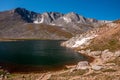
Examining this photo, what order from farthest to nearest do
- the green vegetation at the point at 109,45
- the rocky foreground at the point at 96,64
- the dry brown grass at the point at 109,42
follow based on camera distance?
the dry brown grass at the point at 109,42, the green vegetation at the point at 109,45, the rocky foreground at the point at 96,64

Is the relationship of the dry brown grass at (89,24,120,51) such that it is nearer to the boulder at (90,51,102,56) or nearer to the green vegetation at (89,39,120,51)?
the green vegetation at (89,39,120,51)

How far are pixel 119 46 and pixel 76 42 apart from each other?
219 feet

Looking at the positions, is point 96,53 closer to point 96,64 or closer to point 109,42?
point 109,42

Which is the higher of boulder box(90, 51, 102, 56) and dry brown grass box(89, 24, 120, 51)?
dry brown grass box(89, 24, 120, 51)

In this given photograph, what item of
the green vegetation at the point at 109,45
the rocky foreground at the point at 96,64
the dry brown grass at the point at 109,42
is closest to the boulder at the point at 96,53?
the rocky foreground at the point at 96,64

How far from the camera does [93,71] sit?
59500 mm

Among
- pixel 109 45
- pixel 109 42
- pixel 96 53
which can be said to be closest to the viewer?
pixel 96 53

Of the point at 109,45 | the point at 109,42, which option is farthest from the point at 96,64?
the point at 109,42

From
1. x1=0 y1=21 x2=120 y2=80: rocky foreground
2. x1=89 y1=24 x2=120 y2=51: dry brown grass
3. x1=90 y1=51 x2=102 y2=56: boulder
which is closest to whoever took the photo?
x1=0 y1=21 x2=120 y2=80: rocky foreground

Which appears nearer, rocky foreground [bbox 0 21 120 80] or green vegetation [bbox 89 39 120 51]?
rocky foreground [bbox 0 21 120 80]

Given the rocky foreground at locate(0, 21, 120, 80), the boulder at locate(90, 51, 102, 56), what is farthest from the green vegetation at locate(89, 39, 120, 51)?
the boulder at locate(90, 51, 102, 56)

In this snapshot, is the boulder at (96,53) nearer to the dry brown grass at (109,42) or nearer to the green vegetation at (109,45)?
the green vegetation at (109,45)

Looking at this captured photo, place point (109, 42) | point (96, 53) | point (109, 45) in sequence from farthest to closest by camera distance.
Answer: point (109, 42) < point (109, 45) < point (96, 53)

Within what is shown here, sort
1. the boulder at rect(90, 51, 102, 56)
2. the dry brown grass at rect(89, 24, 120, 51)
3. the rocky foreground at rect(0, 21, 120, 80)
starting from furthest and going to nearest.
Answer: the dry brown grass at rect(89, 24, 120, 51) → the boulder at rect(90, 51, 102, 56) → the rocky foreground at rect(0, 21, 120, 80)
